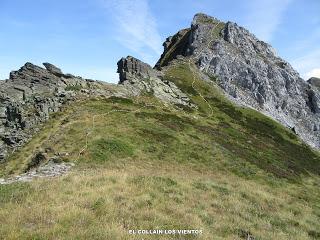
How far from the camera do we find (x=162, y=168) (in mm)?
35469

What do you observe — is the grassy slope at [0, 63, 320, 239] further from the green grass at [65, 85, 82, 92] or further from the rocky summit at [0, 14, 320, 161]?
the green grass at [65, 85, 82, 92]

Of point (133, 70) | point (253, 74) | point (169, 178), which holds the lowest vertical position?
point (169, 178)

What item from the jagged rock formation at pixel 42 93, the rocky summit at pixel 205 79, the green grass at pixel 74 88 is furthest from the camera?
the green grass at pixel 74 88

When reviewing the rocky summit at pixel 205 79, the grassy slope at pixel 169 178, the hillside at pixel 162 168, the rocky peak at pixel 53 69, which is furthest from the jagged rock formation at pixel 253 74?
the rocky peak at pixel 53 69

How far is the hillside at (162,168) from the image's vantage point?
1559 centimetres

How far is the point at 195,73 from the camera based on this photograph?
308ft

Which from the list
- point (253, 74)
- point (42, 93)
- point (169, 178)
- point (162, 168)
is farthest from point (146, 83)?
point (169, 178)

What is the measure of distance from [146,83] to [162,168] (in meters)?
36.6

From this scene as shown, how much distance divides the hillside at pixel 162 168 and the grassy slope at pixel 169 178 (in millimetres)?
84

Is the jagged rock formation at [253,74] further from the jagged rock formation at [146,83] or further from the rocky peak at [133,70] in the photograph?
the rocky peak at [133,70]

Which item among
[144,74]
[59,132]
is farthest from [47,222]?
[144,74]

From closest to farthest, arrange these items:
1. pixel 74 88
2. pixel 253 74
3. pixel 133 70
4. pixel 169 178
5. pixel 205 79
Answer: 1. pixel 169 178
2. pixel 74 88
3. pixel 133 70
4. pixel 205 79
5. pixel 253 74

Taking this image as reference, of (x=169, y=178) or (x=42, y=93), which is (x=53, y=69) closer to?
(x=42, y=93)

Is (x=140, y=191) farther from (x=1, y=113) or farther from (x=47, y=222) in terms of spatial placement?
(x=1, y=113)
